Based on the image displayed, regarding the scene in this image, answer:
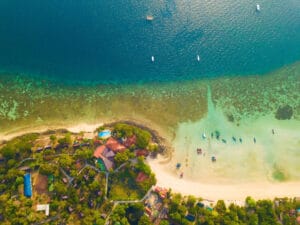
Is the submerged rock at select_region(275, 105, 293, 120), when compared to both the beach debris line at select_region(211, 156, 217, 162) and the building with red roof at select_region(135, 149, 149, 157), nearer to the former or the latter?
the beach debris line at select_region(211, 156, 217, 162)

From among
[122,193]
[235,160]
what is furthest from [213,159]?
[122,193]

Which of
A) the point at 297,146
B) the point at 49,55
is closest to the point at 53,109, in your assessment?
the point at 49,55

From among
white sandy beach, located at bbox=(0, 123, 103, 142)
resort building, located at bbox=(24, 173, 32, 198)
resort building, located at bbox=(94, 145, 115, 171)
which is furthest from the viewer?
white sandy beach, located at bbox=(0, 123, 103, 142)

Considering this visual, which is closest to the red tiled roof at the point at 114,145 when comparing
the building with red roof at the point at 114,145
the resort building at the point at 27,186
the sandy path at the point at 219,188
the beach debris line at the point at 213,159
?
the building with red roof at the point at 114,145

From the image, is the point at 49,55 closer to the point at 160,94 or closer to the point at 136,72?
the point at 136,72

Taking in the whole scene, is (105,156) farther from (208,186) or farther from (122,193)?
(208,186)

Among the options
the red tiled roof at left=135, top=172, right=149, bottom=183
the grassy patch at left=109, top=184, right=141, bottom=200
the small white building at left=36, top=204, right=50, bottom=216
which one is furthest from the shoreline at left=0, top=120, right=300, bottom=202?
the small white building at left=36, top=204, right=50, bottom=216

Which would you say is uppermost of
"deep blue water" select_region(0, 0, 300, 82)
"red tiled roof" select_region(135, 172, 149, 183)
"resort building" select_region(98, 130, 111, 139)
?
"deep blue water" select_region(0, 0, 300, 82)
